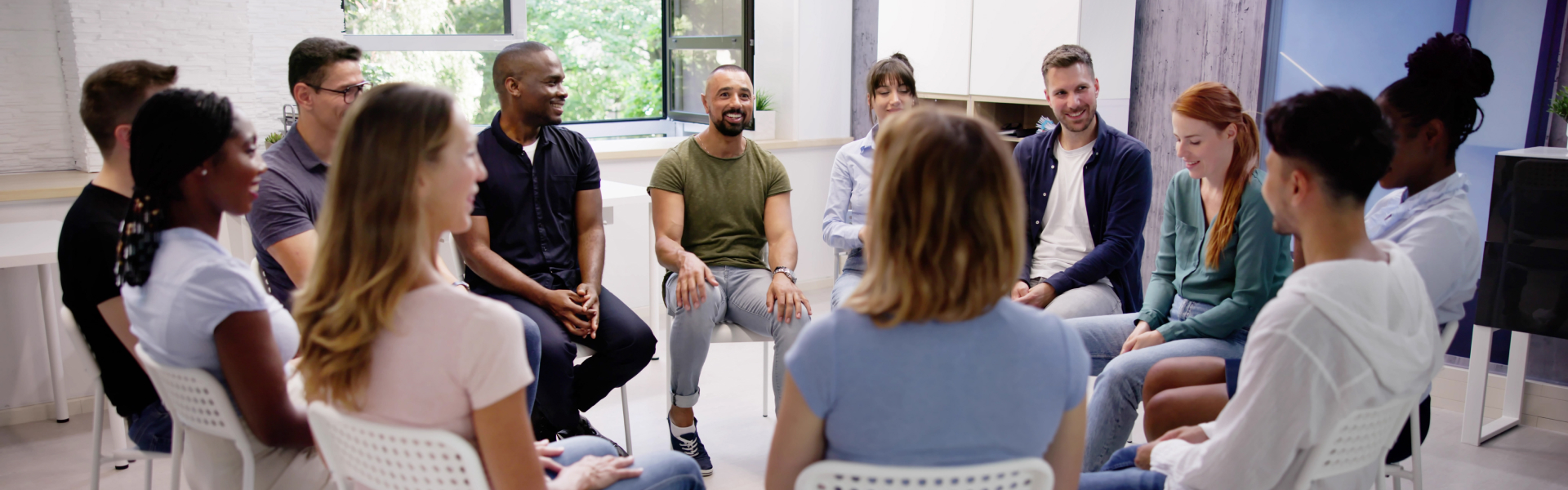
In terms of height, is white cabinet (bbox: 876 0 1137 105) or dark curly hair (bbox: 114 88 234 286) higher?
white cabinet (bbox: 876 0 1137 105)

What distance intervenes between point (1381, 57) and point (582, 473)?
3.17 m

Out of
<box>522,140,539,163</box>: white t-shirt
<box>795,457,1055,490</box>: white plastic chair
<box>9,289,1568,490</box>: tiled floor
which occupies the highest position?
<box>522,140,539,163</box>: white t-shirt

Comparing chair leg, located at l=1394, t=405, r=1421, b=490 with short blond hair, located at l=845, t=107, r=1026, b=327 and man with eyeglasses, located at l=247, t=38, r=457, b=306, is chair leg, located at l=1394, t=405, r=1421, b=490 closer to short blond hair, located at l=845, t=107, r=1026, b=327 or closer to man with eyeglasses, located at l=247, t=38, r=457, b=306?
short blond hair, located at l=845, t=107, r=1026, b=327

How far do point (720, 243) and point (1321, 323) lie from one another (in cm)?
185

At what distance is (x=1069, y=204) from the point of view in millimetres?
2744

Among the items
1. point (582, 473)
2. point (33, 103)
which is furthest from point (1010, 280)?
point (33, 103)

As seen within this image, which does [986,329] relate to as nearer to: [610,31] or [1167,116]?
[1167,116]

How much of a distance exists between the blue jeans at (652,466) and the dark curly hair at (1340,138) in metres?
1.02

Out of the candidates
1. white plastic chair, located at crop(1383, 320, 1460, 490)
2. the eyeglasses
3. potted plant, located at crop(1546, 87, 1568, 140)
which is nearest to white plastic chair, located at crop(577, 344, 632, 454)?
the eyeglasses

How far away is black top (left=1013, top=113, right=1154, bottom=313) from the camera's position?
8.59ft

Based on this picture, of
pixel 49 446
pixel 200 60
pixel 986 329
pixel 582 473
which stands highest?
pixel 200 60

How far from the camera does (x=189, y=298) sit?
1.40 metres

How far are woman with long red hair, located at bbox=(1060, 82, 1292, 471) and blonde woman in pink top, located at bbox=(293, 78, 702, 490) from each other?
1425 millimetres

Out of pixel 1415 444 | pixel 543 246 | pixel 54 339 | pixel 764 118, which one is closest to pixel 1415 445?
pixel 1415 444
